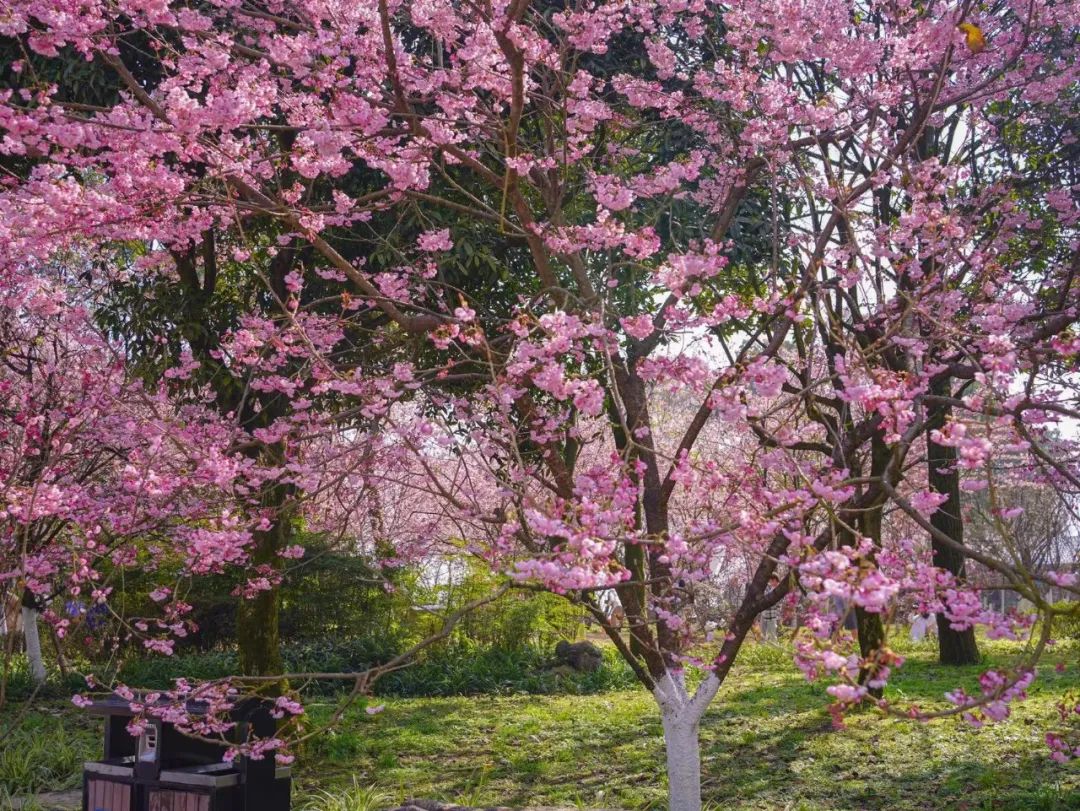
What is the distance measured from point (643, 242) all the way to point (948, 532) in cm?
656

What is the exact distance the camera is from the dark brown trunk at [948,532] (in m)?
9.87

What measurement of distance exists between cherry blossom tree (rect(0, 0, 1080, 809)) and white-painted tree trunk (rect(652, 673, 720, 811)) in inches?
0.7

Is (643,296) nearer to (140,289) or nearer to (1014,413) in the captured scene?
(140,289)

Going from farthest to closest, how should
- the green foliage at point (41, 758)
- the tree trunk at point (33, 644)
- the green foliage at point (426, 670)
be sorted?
1. the green foliage at point (426, 670)
2. the tree trunk at point (33, 644)
3. the green foliage at point (41, 758)

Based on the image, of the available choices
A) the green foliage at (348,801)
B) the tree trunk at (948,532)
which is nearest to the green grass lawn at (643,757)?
the green foliage at (348,801)

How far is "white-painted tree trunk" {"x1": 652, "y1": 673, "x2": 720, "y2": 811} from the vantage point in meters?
5.29

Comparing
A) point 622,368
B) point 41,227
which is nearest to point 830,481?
point 622,368

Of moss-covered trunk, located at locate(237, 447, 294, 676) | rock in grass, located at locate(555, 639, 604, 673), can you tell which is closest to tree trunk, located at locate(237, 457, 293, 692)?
moss-covered trunk, located at locate(237, 447, 294, 676)

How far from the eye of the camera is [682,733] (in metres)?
5.32

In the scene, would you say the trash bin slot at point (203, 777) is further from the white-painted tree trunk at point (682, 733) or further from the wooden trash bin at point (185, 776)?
the white-painted tree trunk at point (682, 733)

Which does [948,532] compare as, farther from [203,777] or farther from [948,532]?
[203,777]

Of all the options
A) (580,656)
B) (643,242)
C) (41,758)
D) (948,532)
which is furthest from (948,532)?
(41,758)

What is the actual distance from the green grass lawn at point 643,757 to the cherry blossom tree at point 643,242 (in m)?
0.87

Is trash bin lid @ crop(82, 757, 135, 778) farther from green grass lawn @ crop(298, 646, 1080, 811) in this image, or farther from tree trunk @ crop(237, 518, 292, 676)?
tree trunk @ crop(237, 518, 292, 676)
